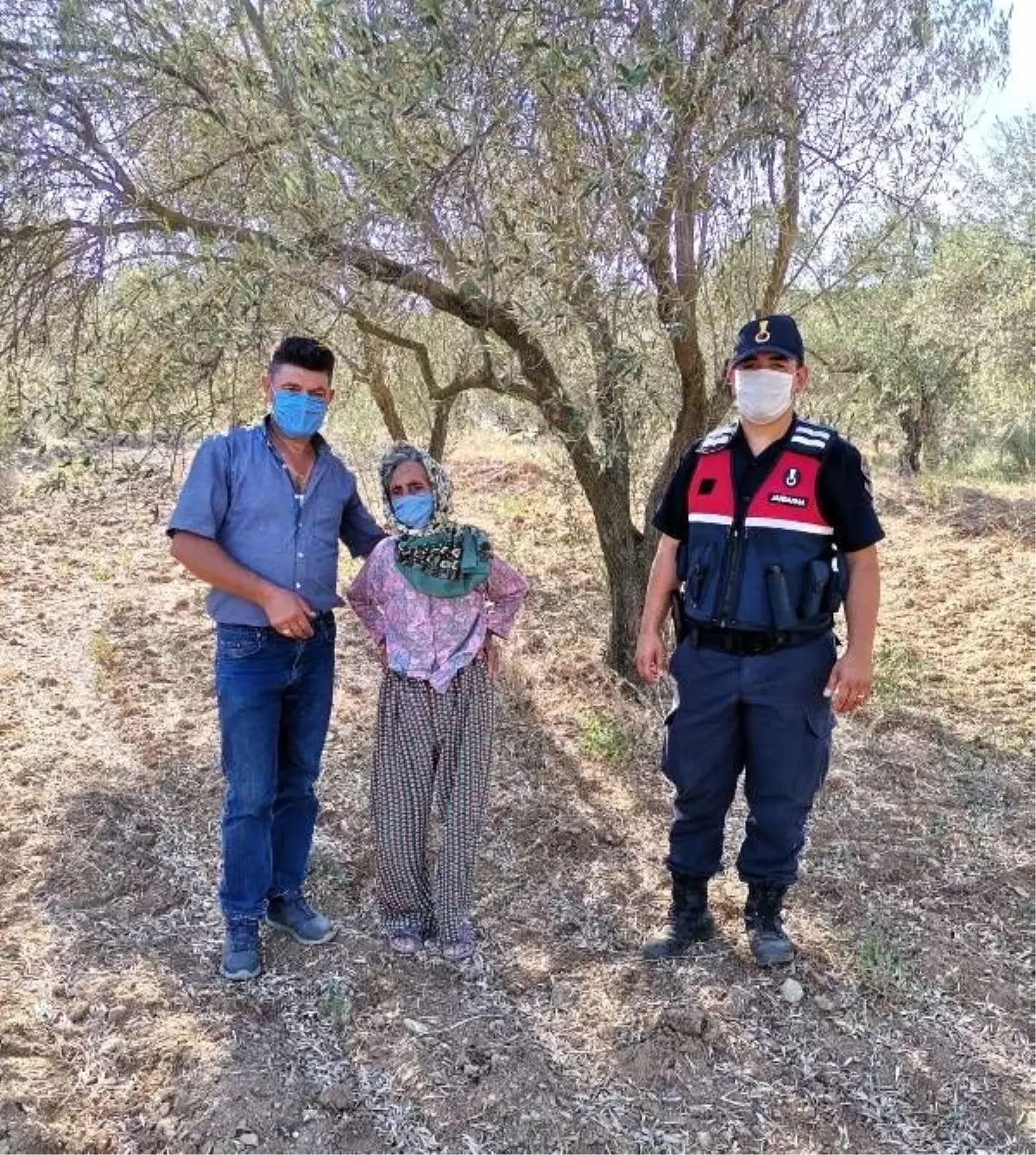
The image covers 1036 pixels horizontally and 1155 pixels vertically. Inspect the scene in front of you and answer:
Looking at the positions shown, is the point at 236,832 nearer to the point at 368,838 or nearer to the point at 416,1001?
the point at 416,1001

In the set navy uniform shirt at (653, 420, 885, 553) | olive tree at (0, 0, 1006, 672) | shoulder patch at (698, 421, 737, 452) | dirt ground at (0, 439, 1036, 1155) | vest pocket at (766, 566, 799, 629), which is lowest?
dirt ground at (0, 439, 1036, 1155)

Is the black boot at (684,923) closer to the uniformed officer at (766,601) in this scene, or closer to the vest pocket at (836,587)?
the uniformed officer at (766,601)

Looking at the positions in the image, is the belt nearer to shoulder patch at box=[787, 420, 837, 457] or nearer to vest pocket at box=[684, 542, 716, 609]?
vest pocket at box=[684, 542, 716, 609]

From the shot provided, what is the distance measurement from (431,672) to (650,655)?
2.50ft

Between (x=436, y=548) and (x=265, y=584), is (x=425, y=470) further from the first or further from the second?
(x=265, y=584)

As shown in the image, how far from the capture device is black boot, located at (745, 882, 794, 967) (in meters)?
3.47

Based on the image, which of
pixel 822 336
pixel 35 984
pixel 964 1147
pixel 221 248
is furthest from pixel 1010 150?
pixel 35 984

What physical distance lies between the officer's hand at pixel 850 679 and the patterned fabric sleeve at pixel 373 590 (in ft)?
4.89

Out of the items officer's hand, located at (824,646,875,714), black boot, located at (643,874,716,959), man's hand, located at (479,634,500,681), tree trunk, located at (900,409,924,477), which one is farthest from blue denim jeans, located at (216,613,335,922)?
tree trunk, located at (900,409,924,477)

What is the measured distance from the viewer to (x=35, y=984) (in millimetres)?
3408

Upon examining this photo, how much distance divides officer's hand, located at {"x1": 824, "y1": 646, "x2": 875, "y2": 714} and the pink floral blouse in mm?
1154

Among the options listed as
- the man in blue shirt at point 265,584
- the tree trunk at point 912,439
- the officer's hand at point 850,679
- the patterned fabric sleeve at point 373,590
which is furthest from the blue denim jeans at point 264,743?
the tree trunk at point 912,439

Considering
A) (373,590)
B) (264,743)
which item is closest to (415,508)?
(373,590)

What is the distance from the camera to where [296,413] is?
3.19 m
